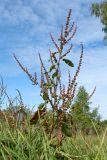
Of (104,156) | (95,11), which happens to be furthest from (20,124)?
(95,11)

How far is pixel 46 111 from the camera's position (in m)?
4.94

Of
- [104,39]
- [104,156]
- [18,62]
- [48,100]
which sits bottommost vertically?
[104,156]

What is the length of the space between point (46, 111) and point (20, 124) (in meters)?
0.43

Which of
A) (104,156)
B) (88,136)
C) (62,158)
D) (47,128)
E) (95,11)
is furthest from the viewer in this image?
(95,11)

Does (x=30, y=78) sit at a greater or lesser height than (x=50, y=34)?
lesser

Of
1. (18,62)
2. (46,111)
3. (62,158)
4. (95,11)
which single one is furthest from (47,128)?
(95,11)

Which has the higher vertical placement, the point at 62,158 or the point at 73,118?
the point at 73,118

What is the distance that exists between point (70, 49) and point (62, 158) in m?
1.29

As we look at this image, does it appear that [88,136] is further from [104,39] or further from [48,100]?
[104,39]

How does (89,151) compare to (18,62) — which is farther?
(18,62)

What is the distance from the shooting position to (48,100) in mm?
4949

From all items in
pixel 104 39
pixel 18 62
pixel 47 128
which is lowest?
pixel 47 128

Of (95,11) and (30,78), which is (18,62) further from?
(95,11)

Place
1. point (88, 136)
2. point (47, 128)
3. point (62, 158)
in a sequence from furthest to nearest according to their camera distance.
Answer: point (88, 136) < point (47, 128) < point (62, 158)
